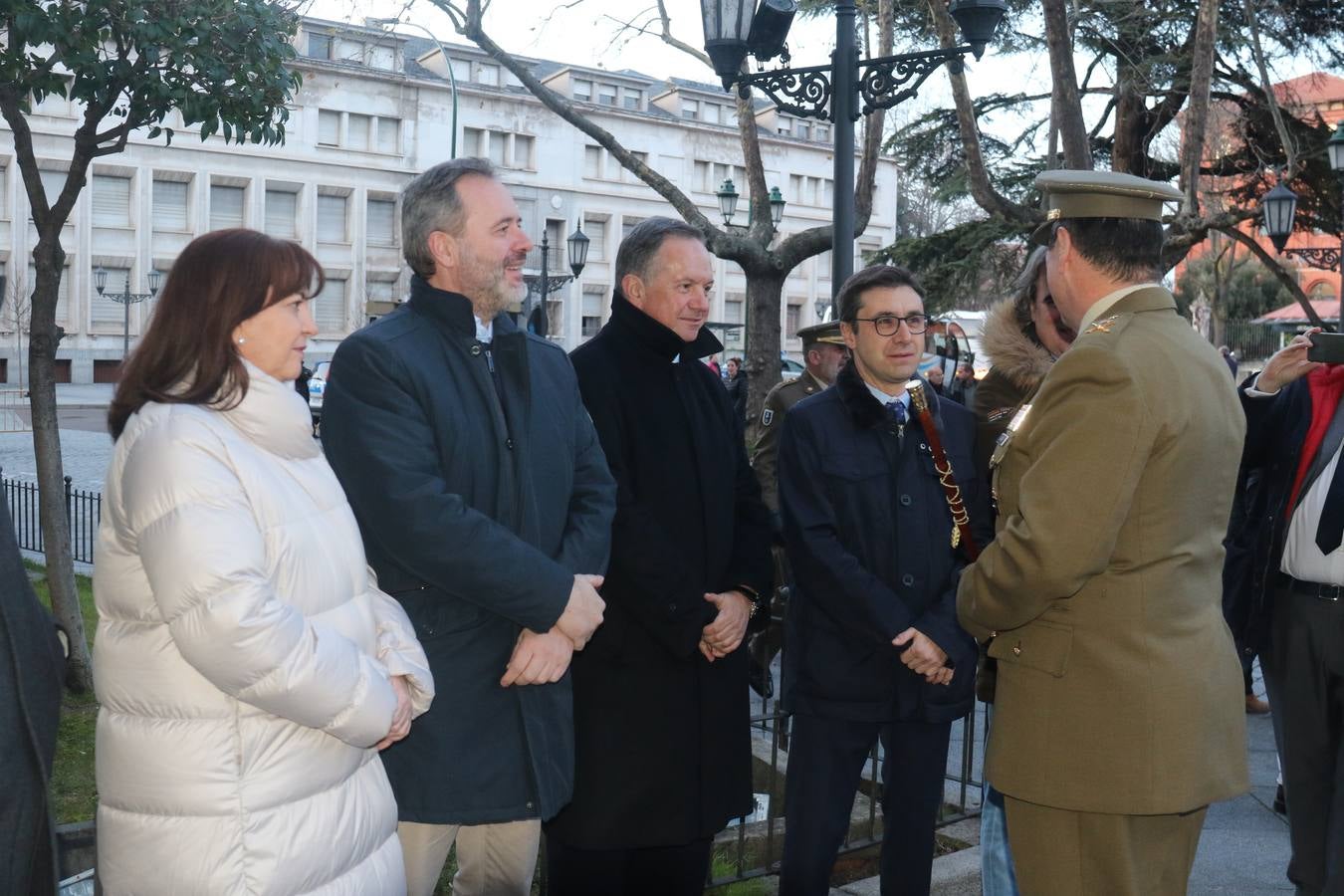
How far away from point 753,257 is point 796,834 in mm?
9258

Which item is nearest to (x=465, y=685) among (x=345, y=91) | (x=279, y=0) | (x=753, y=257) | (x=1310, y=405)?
(x=1310, y=405)

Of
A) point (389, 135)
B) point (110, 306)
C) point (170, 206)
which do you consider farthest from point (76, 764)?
point (389, 135)

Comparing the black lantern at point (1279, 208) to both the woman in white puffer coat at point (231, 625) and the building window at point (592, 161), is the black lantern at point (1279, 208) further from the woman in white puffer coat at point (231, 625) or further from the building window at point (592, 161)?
the building window at point (592, 161)

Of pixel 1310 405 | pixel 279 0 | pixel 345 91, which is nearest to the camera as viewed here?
pixel 1310 405

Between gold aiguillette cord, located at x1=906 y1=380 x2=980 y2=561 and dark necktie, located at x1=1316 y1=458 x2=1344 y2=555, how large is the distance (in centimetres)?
98

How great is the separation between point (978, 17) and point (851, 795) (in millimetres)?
5253

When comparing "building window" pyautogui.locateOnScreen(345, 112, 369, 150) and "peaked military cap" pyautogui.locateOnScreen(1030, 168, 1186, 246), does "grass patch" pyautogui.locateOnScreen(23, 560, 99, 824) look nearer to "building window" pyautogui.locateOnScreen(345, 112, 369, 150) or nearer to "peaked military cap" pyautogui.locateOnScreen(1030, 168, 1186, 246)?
"peaked military cap" pyautogui.locateOnScreen(1030, 168, 1186, 246)

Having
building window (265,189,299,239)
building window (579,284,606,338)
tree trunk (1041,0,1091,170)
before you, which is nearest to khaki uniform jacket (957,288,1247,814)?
tree trunk (1041,0,1091,170)

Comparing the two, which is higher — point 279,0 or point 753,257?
point 279,0

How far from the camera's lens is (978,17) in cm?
747

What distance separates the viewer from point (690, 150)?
196 ft

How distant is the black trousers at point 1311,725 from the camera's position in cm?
372

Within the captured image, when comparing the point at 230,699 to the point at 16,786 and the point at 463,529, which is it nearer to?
the point at 16,786

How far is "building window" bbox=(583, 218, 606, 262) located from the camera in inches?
2314
